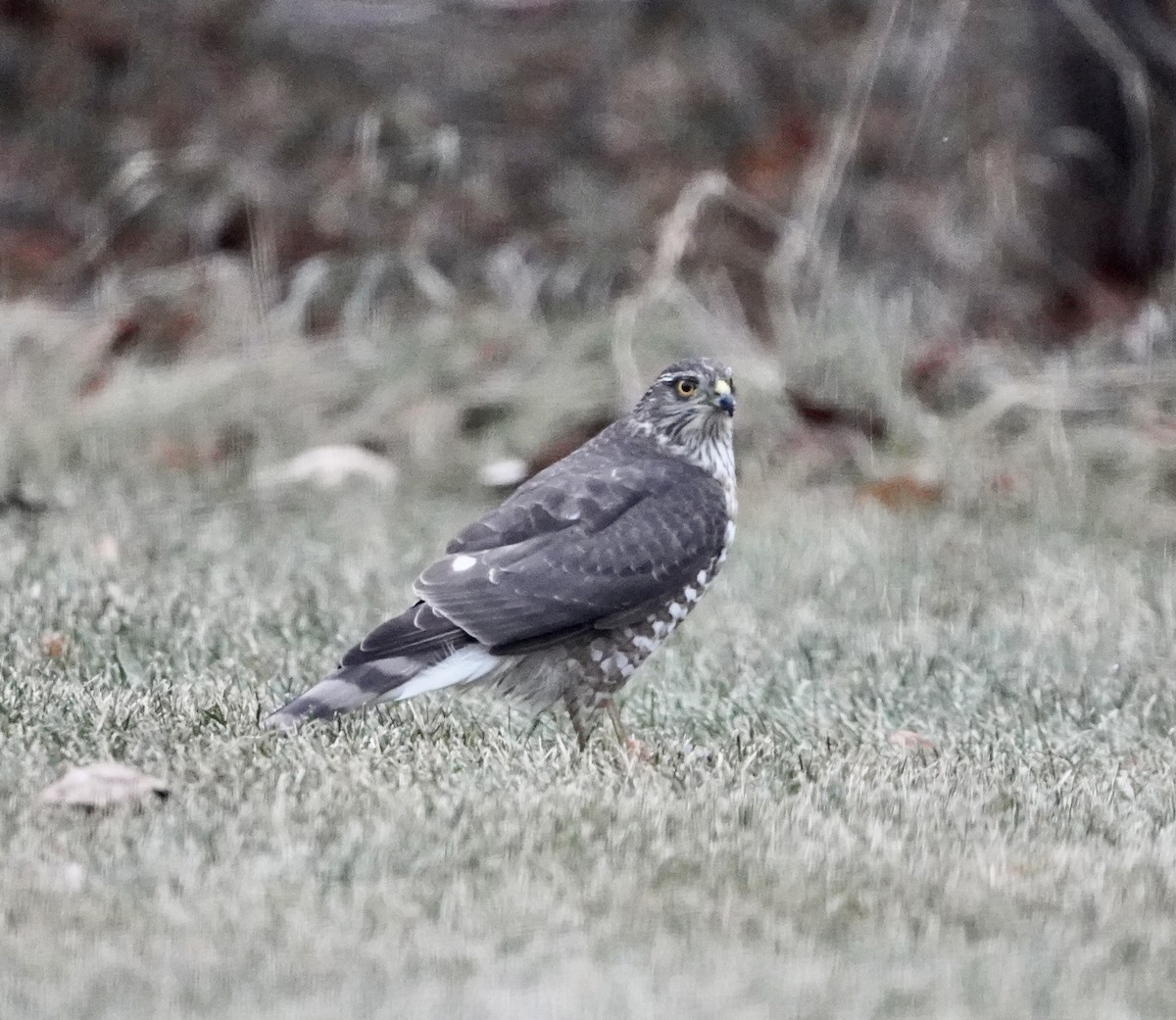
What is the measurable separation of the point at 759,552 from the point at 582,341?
2043 mm

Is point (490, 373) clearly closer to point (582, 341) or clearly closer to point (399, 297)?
point (582, 341)

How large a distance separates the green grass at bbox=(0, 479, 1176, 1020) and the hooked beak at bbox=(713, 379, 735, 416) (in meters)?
0.60

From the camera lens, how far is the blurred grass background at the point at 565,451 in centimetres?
284

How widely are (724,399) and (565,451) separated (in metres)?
2.26

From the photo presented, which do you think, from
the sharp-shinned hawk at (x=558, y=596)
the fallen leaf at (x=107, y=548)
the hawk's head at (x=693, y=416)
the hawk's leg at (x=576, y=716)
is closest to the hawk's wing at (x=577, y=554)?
the sharp-shinned hawk at (x=558, y=596)

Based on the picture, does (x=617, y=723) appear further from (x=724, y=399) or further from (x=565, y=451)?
(x=565, y=451)

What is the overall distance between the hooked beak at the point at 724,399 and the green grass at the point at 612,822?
60 centimetres

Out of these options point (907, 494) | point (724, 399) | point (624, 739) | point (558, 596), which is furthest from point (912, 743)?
point (907, 494)

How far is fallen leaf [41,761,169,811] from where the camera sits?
10.7 feet

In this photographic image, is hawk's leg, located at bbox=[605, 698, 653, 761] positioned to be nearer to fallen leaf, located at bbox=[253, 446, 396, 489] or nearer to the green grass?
the green grass

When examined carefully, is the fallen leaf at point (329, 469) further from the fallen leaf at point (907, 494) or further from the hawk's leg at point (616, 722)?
the hawk's leg at point (616, 722)

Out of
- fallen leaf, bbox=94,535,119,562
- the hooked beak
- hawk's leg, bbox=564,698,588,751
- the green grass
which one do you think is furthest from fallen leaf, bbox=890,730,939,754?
fallen leaf, bbox=94,535,119,562

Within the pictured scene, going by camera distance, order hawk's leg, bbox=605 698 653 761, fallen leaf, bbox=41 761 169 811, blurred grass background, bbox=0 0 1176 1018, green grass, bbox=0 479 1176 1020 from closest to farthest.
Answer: green grass, bbox=0 479 1176 1020 → blurred grass background, bbox=0 0 1176 1018 → fallen leaf, bbox=41 761 169 811 → hawk's leg, bbox=605 698 653 761

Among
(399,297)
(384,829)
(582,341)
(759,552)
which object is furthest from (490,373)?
(384,829)
